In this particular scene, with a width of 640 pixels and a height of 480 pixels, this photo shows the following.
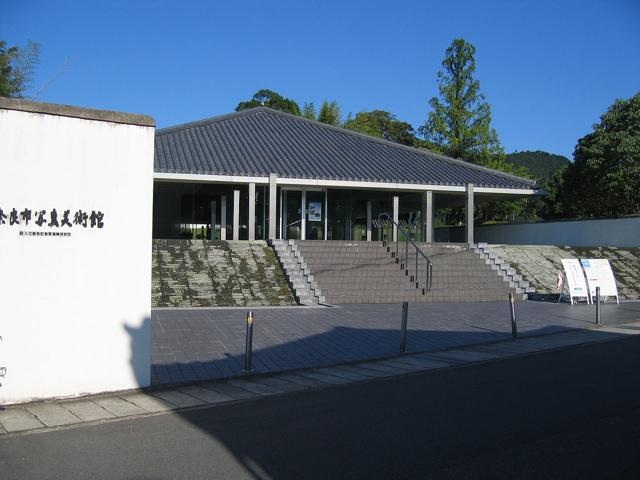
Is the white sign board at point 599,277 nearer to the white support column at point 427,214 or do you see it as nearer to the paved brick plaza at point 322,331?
the paved brick plaza at point 322,331

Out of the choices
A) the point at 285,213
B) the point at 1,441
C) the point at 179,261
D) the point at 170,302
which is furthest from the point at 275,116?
the point at 1,441

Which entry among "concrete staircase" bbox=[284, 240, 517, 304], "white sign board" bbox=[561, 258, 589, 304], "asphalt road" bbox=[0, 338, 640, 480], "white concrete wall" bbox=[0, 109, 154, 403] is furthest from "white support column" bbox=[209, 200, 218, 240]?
"asphalt road" bbox=[0, 338, 640, 480]

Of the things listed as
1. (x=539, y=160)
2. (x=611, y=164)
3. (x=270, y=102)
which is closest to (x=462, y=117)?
(x=611, y=164)

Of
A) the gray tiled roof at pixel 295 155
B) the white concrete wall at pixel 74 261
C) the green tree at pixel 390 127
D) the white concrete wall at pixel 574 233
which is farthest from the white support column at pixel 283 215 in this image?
the green tree at pixel 390 127

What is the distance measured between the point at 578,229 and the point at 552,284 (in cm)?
1034

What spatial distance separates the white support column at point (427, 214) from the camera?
2686 centimetres

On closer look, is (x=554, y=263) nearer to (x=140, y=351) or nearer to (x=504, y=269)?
(x=504, y=269)

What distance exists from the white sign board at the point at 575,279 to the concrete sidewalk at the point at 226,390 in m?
8.19

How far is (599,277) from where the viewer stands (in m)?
20.0

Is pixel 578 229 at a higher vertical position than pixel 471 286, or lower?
higher

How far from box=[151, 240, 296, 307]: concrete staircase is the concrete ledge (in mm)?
9571

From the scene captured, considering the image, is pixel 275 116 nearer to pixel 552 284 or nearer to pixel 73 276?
pixel 552 284

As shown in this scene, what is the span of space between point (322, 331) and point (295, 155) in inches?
626

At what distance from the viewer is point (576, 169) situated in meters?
37.4
